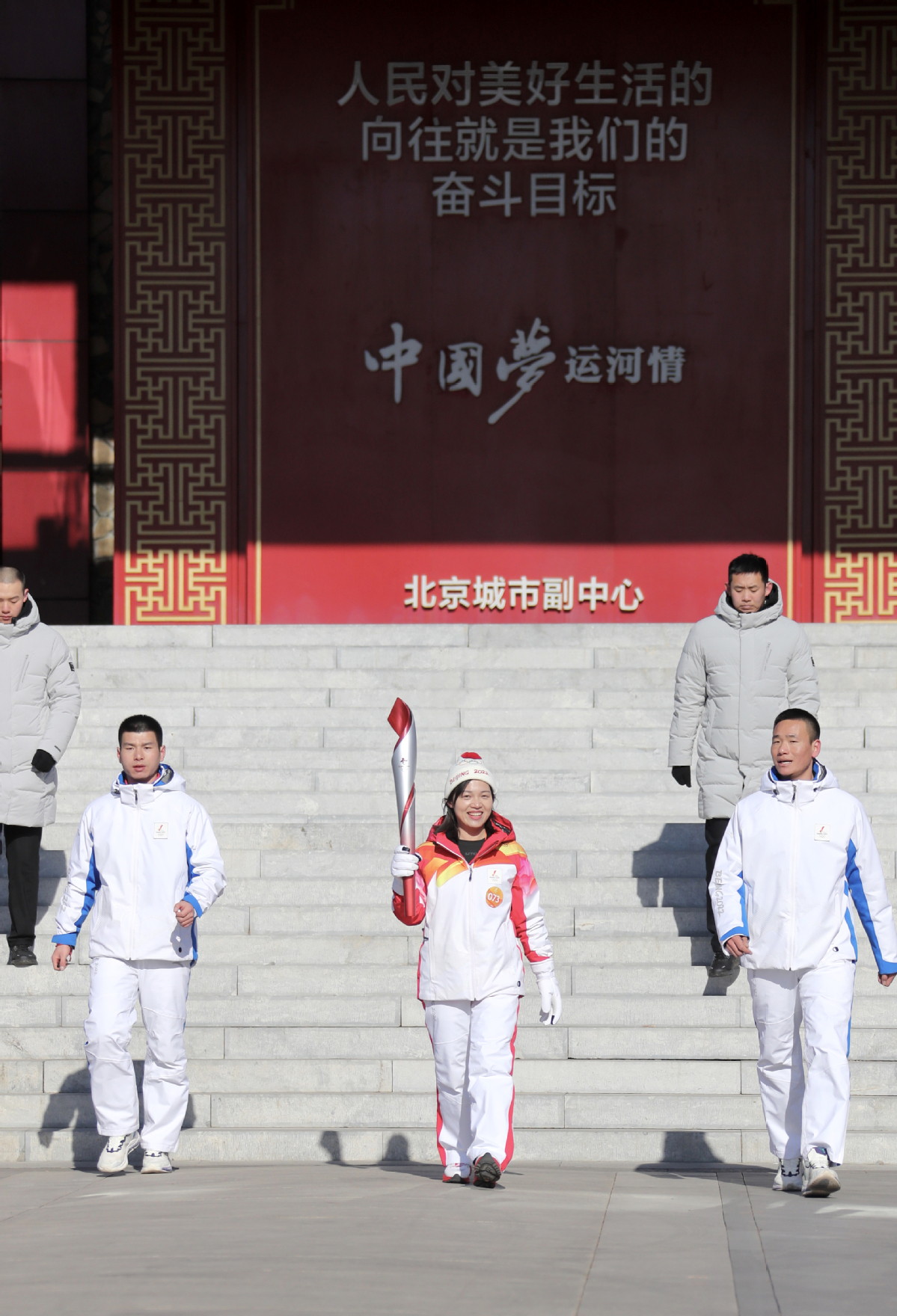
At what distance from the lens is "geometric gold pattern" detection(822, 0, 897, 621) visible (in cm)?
1383

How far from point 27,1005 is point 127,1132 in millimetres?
1185

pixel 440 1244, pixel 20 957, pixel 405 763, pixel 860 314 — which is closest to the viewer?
pixel 440 1244

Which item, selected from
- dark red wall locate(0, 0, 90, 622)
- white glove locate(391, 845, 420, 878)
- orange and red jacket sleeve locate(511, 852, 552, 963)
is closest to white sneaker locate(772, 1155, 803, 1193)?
orange and red jacket sleeve locate(511, 852, 552, 963)

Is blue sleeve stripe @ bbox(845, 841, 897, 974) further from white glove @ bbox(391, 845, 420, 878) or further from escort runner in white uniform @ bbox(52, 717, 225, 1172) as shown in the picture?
escort runner in white uniform @ bbox(52, 717, 225, 1172)

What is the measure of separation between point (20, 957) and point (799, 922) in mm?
3311

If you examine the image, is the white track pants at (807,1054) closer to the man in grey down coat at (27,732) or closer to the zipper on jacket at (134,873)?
the zipper on jacket at (134,873)

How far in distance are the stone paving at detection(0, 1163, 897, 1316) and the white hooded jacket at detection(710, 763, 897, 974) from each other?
0.76 meters

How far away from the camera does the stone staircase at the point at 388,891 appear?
263 inches

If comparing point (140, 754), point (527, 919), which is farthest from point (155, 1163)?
point (527, 919)

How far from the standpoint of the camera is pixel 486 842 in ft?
19.9

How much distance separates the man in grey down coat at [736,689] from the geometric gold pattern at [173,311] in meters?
6.81

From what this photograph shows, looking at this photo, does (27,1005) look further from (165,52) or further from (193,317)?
(165,52)

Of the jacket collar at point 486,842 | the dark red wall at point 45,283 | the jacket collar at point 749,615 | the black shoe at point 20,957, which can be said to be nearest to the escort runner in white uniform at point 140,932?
the jacket collar at point 486,842

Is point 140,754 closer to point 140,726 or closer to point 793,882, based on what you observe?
point 140,726
